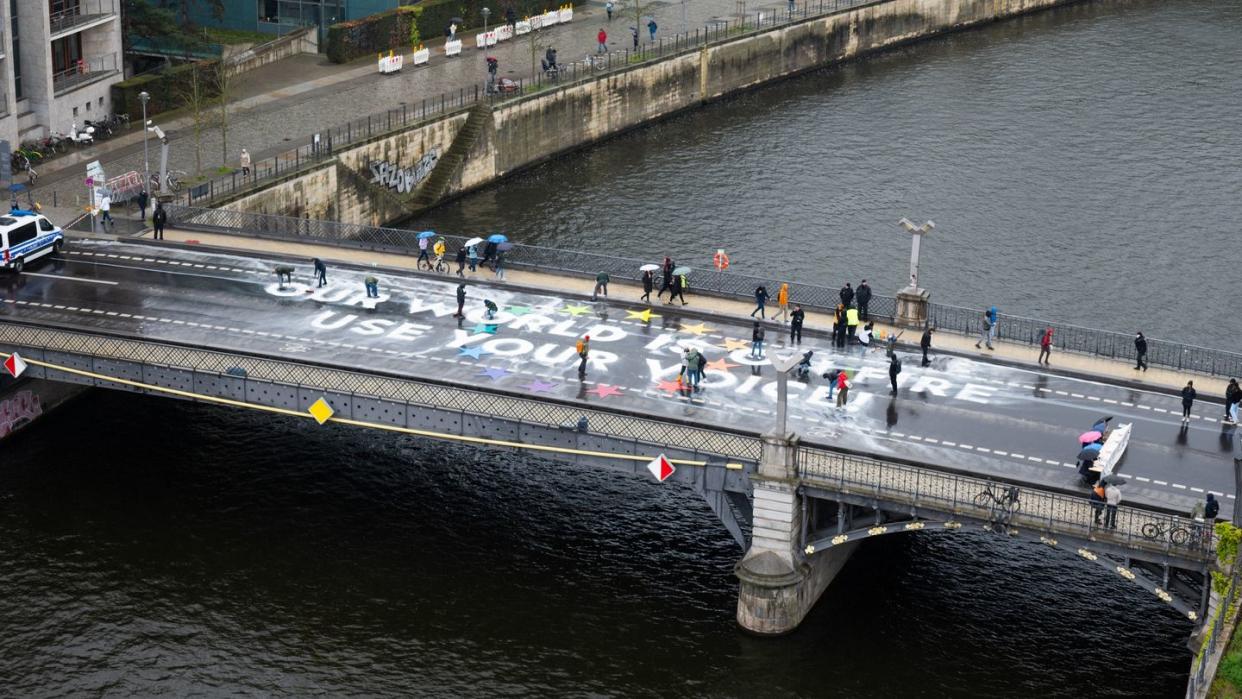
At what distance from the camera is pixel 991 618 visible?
252 feet

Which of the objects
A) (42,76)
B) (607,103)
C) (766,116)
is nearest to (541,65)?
(607,103)

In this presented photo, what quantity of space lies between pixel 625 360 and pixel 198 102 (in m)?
50.0

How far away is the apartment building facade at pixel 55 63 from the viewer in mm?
117312

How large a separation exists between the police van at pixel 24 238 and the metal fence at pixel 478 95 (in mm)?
15196

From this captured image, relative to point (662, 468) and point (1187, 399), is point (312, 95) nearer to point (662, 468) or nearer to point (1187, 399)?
point (662, 468)

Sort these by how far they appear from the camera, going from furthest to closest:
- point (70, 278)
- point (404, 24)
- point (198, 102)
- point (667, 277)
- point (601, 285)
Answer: point (404, 24), point (198, 102), point (70, 278), point (667, 277), point (601, 285)

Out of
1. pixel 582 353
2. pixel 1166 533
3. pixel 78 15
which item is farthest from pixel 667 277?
pixel 78 15

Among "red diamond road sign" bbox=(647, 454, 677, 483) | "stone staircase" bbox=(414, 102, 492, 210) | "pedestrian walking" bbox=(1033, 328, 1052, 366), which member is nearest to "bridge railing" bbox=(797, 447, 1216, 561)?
"red diamond road sign" bbox=(647, 454, 677, 483)

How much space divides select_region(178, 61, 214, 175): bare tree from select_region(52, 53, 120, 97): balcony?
4.75 m

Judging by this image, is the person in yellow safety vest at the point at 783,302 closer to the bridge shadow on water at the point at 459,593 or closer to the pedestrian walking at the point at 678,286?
the pedestrian walking at the point at 678,286

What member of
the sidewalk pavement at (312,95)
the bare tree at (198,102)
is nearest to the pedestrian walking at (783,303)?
the sidewalk pavement at (312,95)

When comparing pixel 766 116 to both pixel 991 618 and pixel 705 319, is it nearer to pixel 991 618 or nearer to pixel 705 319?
pixel 705 319

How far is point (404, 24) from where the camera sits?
148875mm

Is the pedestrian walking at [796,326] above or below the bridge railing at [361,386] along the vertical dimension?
above
